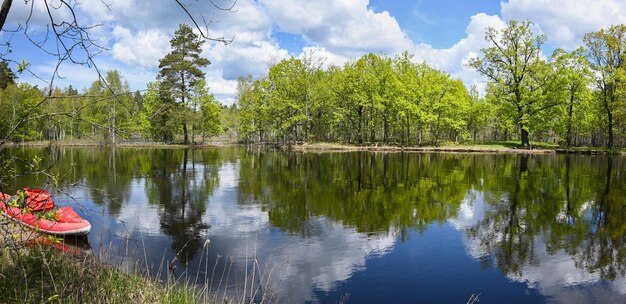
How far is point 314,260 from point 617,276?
310 inches

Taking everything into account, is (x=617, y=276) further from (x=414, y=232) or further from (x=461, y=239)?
(x=414, y=232)

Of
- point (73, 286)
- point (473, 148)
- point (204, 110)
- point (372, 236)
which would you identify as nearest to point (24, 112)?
point (73, 286)

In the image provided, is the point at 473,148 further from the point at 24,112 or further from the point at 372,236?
the point at 24,112

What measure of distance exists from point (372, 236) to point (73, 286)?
31.6 ft

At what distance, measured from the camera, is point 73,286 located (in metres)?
7.28

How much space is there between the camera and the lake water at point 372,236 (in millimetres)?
10227

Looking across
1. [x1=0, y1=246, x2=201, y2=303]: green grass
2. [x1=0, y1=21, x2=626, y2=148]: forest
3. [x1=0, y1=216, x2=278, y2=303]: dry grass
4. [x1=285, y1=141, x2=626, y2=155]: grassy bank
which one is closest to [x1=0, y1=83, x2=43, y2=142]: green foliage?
[x1=0, y1=216, x2=278, y2=303]: dry grass

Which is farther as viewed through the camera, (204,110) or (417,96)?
(204,110)

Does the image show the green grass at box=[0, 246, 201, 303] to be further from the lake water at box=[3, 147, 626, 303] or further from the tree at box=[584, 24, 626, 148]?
the tree at box=[584, 24, 626, 148]

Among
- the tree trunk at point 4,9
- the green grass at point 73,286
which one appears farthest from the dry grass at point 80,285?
the tree trunk at point 4,9

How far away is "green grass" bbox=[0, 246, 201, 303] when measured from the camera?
6637mm

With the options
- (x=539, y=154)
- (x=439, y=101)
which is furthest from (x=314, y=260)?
(x=439, y=101)

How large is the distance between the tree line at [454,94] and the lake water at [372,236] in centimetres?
3675

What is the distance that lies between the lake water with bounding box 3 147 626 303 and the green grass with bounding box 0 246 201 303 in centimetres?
105
